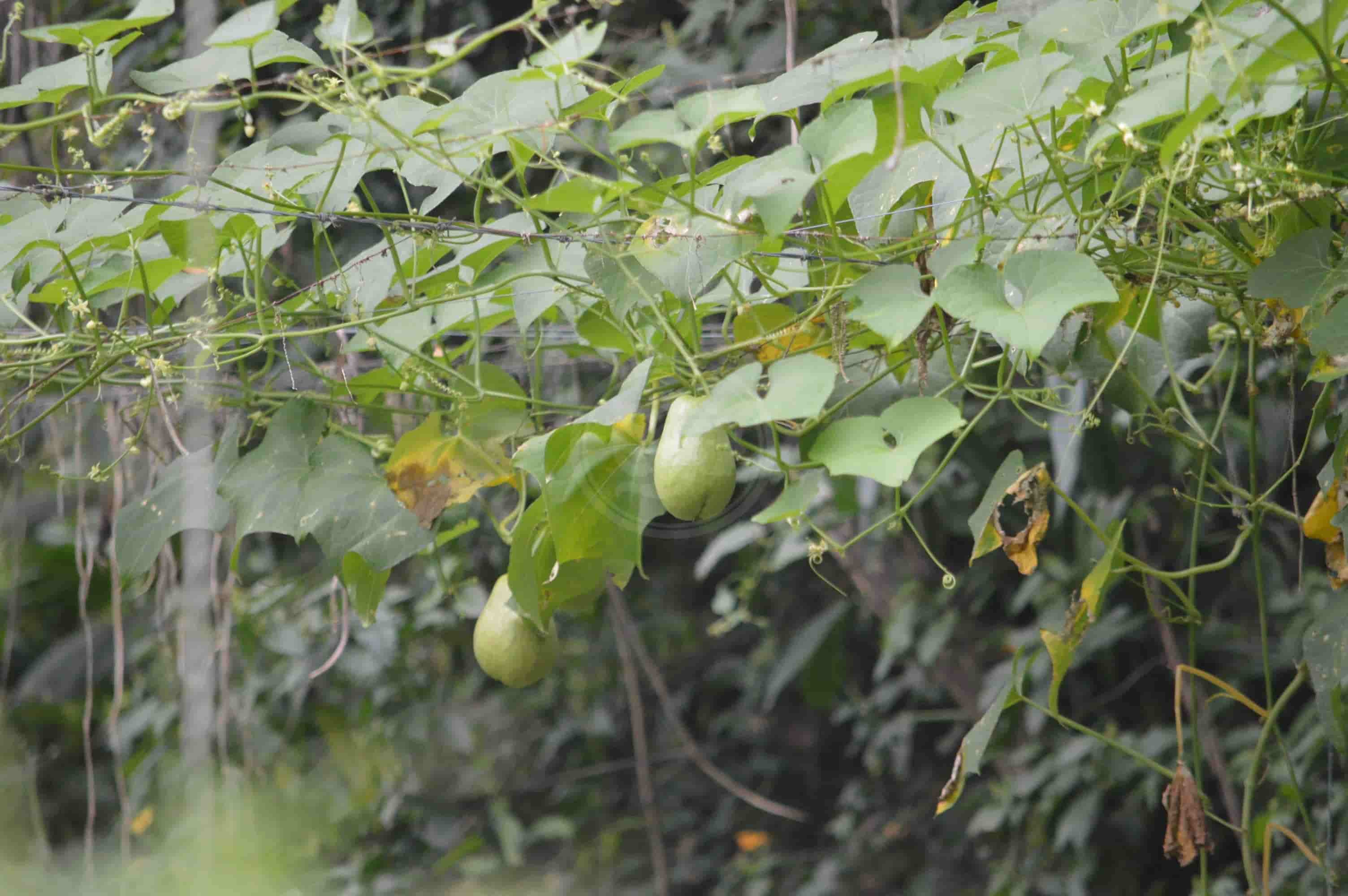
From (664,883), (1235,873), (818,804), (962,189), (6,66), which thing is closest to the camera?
(962,189)

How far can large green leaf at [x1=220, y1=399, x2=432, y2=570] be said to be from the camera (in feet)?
2.67

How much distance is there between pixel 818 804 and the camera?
2846 mm

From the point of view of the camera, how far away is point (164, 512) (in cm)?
88

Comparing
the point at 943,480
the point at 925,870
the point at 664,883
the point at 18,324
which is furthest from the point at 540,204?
the point at 925,870

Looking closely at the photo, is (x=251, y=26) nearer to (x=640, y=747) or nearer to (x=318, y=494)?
(x=318, y=494)

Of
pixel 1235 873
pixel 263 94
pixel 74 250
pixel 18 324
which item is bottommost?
pixel 1235 873

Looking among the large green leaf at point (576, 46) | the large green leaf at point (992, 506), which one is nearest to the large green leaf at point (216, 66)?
the large green leaf at point (576, 46)

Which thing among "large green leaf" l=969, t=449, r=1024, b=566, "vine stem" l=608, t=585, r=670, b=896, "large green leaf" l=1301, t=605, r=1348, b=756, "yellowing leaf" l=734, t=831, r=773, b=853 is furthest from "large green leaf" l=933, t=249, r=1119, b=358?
"yellowing leaf" l=734, t=831, r=773, b=853

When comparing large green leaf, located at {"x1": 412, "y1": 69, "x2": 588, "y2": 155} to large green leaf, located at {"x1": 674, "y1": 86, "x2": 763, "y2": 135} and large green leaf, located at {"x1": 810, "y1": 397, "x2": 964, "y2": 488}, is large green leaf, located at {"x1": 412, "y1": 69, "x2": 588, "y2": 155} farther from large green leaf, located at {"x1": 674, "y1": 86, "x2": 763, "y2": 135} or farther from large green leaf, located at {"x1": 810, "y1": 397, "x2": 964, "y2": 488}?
large green leaf, located at {"x1": 810, "y1": 397, "x2": 964, "y2": 488}

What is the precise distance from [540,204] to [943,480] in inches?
47.3

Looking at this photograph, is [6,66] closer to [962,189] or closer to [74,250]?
[74,250]

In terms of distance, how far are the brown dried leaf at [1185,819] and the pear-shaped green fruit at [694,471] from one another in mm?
427

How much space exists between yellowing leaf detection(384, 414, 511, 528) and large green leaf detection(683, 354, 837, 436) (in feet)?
0.81

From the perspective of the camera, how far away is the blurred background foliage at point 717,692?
172cm
